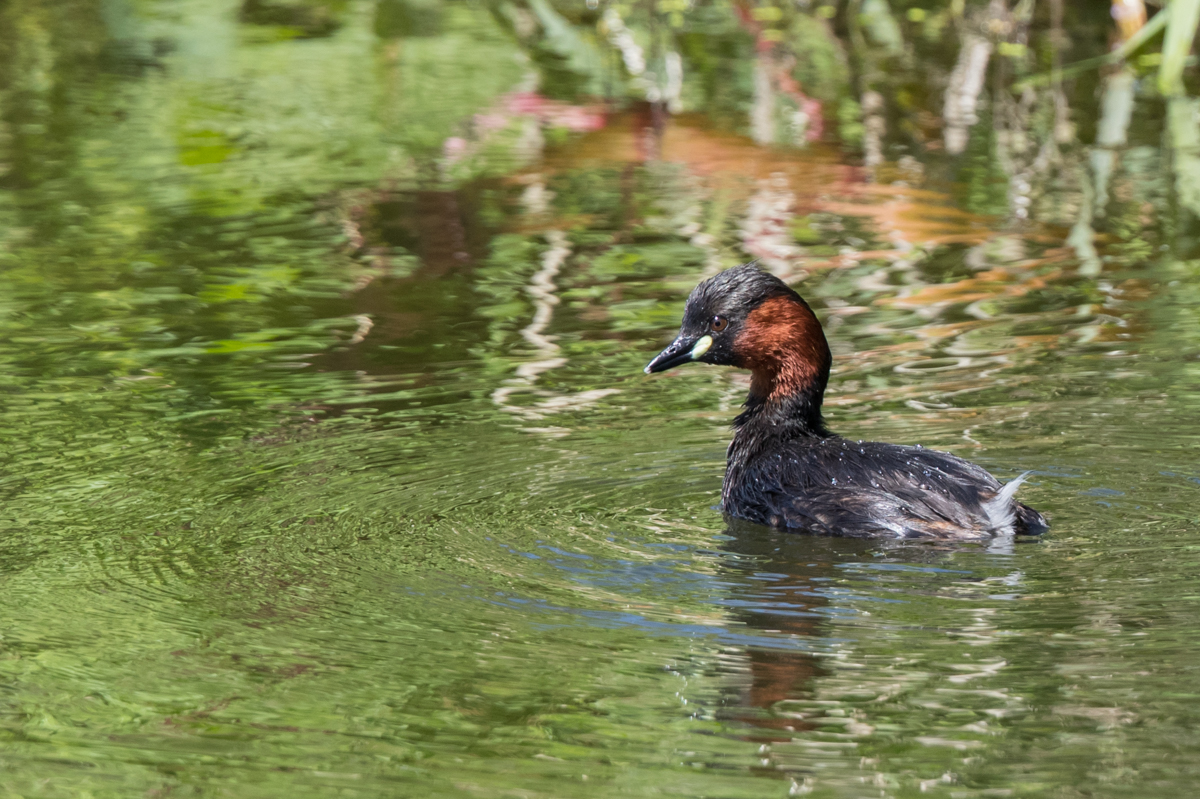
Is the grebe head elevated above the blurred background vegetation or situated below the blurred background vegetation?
above

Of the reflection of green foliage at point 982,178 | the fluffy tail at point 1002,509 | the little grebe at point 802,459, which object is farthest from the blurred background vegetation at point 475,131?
the fluffy tail at point 1002,509

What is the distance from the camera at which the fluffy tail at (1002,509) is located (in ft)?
18.1

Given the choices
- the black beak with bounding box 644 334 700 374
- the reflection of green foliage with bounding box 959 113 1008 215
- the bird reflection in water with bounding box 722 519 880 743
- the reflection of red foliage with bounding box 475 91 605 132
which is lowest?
the reflection of red foliage with bounding box 475 91 605 132

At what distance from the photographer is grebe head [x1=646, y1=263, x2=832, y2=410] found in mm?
6570

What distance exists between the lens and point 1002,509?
5531 mm

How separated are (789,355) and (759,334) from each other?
139 millimetres

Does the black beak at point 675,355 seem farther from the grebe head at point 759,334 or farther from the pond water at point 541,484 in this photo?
the pond water at point 541,484

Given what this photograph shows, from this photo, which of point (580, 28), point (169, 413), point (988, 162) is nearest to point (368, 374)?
point (169, 413)

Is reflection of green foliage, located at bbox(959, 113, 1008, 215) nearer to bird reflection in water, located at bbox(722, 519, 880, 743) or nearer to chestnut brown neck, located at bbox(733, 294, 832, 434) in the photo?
chestnut brown neck, located at bbox(733, 294, 832, 434)

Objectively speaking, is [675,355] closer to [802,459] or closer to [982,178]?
[802,459]

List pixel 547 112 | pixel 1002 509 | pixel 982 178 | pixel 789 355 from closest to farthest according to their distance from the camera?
pixel 1002 509, pixel 789 355, pixel 982 178, pixel 547 112

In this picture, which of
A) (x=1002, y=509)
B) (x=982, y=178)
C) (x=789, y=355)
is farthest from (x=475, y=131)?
(x=1002, y=509)

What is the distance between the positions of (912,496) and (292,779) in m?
2.52

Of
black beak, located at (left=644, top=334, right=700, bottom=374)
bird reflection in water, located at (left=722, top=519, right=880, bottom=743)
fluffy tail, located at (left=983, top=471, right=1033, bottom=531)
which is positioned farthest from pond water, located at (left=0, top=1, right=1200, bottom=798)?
black beak, located at (left=644, top=334, right=700, bottom=374)
